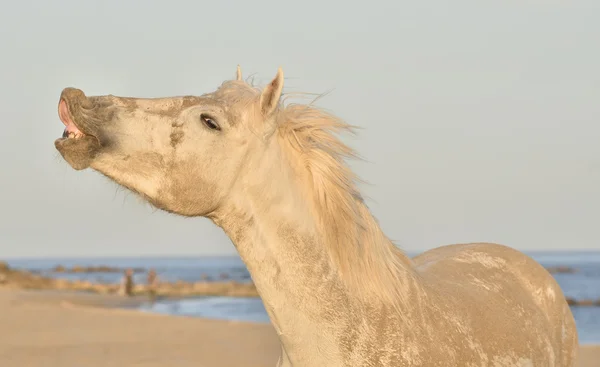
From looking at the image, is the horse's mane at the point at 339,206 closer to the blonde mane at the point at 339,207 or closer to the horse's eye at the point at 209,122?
the blonde mane at the point at 339,207

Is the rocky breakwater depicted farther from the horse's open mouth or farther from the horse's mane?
the horse's mane

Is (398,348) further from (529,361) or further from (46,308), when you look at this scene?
(46,308)

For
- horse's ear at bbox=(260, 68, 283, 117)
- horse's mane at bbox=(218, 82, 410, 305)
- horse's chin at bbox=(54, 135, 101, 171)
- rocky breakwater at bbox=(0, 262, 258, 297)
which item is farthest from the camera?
rocky breakwater at bbox=(0, 262, 258, 297)

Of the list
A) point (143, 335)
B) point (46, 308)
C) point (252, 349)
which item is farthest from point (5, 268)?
A: point (252, 349)

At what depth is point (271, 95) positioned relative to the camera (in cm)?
315

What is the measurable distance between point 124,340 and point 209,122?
938cm

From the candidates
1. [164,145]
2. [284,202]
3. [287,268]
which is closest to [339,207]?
[284,202]

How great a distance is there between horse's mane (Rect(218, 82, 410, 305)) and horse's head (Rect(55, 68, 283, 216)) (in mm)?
217

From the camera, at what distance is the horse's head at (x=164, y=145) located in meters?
3.01

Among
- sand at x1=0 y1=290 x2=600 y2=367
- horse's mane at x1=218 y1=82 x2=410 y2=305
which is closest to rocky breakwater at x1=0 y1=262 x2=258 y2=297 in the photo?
sand at x1=0 y1=290 x2=600 y2=367

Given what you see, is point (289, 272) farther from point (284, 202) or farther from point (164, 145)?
point (164, 145)

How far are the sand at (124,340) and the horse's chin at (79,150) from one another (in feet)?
23.1

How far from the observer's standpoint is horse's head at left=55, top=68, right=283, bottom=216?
3.01 meters

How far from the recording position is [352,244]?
3.20 meters
